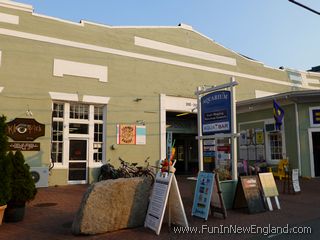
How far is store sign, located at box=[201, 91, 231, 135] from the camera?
847cm

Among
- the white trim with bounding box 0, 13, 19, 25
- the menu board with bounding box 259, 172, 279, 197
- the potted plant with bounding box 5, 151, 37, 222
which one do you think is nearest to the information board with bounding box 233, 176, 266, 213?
the menu board with bounding box 259, 172, 279, 197

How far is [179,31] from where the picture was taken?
1820cm

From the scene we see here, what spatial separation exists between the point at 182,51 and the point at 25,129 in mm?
9740

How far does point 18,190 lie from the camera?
6.89 metres

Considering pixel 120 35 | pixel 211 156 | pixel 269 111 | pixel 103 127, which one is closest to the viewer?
pixel 211 156

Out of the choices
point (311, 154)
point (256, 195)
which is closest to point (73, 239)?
point (256, 195)

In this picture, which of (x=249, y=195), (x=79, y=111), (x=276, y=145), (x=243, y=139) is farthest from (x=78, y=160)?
(x=276, y=145)

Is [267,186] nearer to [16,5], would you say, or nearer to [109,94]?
[109,94]

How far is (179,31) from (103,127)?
764cm

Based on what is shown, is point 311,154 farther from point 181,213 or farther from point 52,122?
point 52,122

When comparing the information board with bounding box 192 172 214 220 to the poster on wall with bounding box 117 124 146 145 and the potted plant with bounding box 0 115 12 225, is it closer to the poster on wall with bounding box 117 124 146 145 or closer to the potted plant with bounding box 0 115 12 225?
the potted plant with bounding box 0 115 12 225

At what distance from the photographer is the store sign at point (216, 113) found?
847cm

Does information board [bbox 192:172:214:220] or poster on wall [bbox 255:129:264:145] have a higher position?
poster on wall [bbox 255:129:264:145]

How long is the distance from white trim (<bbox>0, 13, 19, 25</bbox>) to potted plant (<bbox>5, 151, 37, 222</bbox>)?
8144mm
